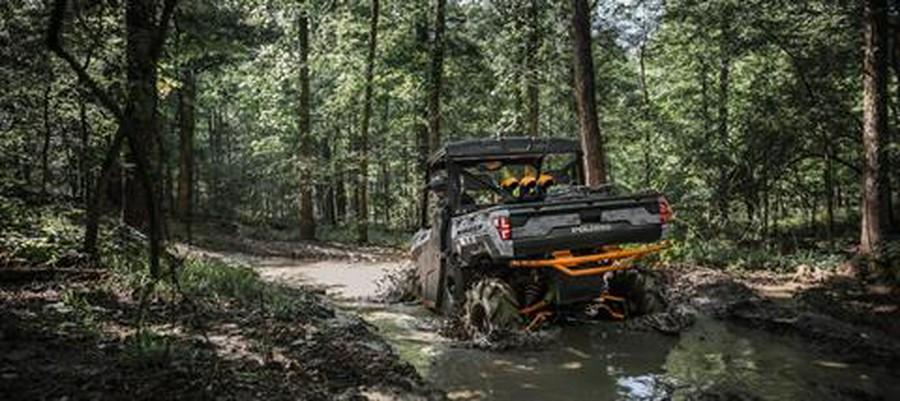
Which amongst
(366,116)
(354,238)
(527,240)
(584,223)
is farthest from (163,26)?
(354,238)

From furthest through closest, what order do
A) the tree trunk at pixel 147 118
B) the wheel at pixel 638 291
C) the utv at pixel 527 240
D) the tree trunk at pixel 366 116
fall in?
the tree trunk at pixel 366 116 → the wheel at pixel 638 291 → the utv at pixel 527 240 → the tree trunk at pixel 147 118

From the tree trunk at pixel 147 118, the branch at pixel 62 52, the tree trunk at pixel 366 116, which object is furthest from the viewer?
the tree trunk at pixel 366 116

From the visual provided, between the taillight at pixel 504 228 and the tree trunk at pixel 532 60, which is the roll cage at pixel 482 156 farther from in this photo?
the tree trunk at pixel 532 60

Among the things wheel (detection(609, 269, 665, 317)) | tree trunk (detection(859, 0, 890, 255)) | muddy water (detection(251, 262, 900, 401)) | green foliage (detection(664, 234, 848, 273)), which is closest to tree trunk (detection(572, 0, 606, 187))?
green foliage (detection(664, 234, 848, 273))

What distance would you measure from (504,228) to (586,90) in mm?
7348

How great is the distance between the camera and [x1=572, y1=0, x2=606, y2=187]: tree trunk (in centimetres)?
1309

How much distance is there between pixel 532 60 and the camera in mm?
21609

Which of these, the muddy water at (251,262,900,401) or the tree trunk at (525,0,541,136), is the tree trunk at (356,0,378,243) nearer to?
the tree trunk at (525,0,541,136)

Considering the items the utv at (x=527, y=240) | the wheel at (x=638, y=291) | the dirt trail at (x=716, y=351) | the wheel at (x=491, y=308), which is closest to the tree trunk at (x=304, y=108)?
the dirt trail at (x=716, y=351)

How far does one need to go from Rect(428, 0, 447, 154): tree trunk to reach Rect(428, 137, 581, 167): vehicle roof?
12623 millimetres

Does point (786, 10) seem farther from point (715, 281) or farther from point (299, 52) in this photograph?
point (299, 52)

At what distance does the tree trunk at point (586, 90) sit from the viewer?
13086mm

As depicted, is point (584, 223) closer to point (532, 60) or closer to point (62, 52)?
point (62, 52)

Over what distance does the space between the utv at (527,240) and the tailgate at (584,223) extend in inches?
0.5
